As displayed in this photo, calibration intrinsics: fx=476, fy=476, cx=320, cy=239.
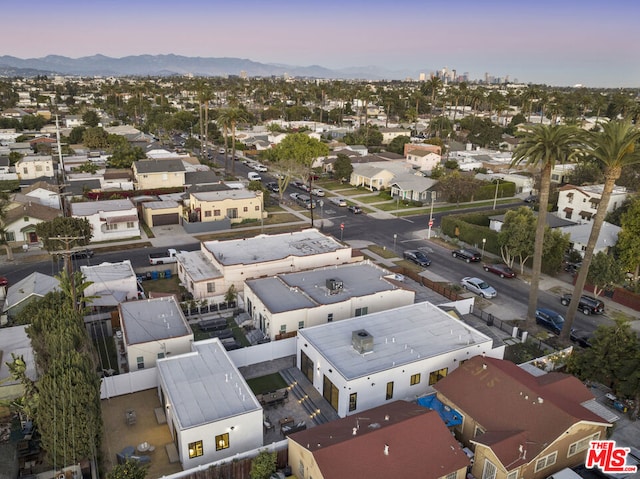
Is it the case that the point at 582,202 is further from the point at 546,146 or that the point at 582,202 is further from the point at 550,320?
the point at 546,146

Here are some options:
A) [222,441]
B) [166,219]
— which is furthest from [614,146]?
[166,219]

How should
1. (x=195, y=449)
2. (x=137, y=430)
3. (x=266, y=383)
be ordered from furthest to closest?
(x=266, y=383) < (x=137, y=430) < (x=195, y=449)

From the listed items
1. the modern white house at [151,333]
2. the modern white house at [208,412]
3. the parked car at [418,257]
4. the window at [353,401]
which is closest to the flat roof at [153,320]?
the modern white house at [151,333]

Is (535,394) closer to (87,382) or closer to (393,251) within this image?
(87,382)

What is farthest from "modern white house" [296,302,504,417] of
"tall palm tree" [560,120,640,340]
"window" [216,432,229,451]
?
"tall palm tree" [560,120,640,340]

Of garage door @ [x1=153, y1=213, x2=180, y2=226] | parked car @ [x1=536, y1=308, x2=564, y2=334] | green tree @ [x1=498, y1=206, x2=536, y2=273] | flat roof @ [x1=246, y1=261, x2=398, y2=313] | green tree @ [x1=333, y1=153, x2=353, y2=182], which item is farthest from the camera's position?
green tree @ [x1=333, y1=153, x2=353, y2=182]

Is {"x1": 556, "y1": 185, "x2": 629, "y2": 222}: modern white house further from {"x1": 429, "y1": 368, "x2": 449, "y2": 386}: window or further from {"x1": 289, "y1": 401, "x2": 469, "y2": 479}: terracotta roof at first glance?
{"x1": 289, "y1": 401, "x2": 469, "y2": 479}: terracotta roof

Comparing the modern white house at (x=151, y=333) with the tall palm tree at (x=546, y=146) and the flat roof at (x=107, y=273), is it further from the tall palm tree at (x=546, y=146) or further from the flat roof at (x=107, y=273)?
the tall palm tree at (x=546, y=146)
